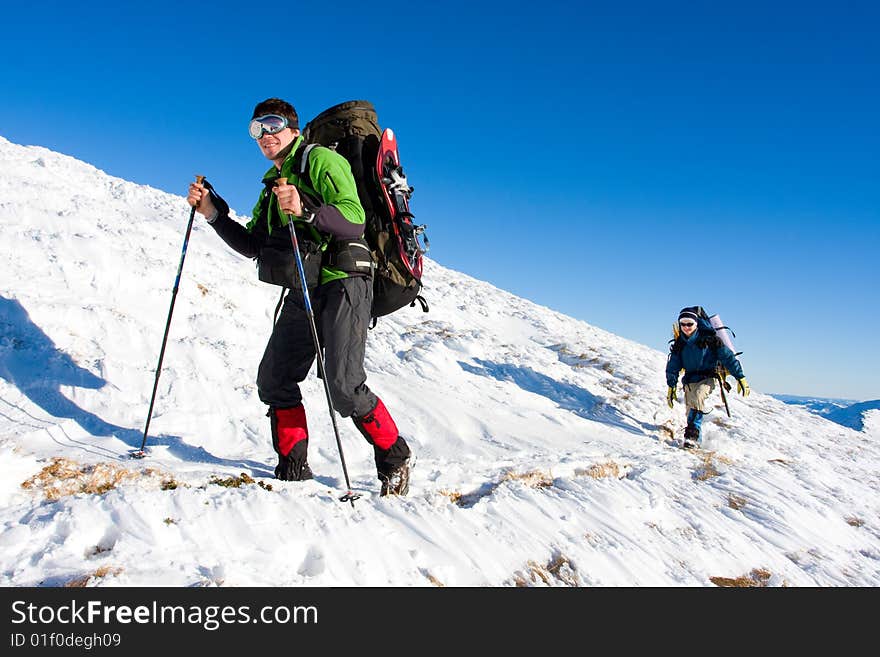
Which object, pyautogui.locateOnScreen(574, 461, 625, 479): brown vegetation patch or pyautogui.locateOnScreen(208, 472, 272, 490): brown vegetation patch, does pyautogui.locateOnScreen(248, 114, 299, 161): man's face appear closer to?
pyautogui.locateOnScreen(208, 472, 272, 490): brown vegetation patch

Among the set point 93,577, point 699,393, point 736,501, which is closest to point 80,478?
point 93,577

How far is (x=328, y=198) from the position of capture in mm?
3668

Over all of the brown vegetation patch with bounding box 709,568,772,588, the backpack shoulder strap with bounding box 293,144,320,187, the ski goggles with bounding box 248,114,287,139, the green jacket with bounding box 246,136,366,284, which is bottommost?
the brown vegetation patch with bounding box 709,568,772,588

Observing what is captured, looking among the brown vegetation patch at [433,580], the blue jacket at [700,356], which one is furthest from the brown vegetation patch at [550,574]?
the blue jacket at [700,356]

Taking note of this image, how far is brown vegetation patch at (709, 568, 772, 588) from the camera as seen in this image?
320cm

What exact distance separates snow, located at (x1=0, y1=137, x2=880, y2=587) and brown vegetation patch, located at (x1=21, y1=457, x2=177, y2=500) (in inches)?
0.7

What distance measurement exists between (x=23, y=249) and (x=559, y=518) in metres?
7.93

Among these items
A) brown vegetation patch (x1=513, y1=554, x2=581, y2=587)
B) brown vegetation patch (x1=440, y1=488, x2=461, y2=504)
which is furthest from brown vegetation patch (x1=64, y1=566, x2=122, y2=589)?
brown vegetation patch (x1=440, y1=488, x2=461, y2=504)

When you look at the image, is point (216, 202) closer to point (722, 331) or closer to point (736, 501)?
point (736, 501)

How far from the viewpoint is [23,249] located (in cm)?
710

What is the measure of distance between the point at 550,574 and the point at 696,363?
22.8ft

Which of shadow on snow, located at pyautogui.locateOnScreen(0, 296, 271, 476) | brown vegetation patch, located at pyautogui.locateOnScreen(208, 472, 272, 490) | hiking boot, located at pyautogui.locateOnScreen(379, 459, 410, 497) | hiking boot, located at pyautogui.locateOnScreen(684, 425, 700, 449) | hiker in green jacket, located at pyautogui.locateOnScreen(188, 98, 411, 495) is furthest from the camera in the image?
hiking boot, located at pyautogui.locateOnScreen(684, 425, 700, 449)
